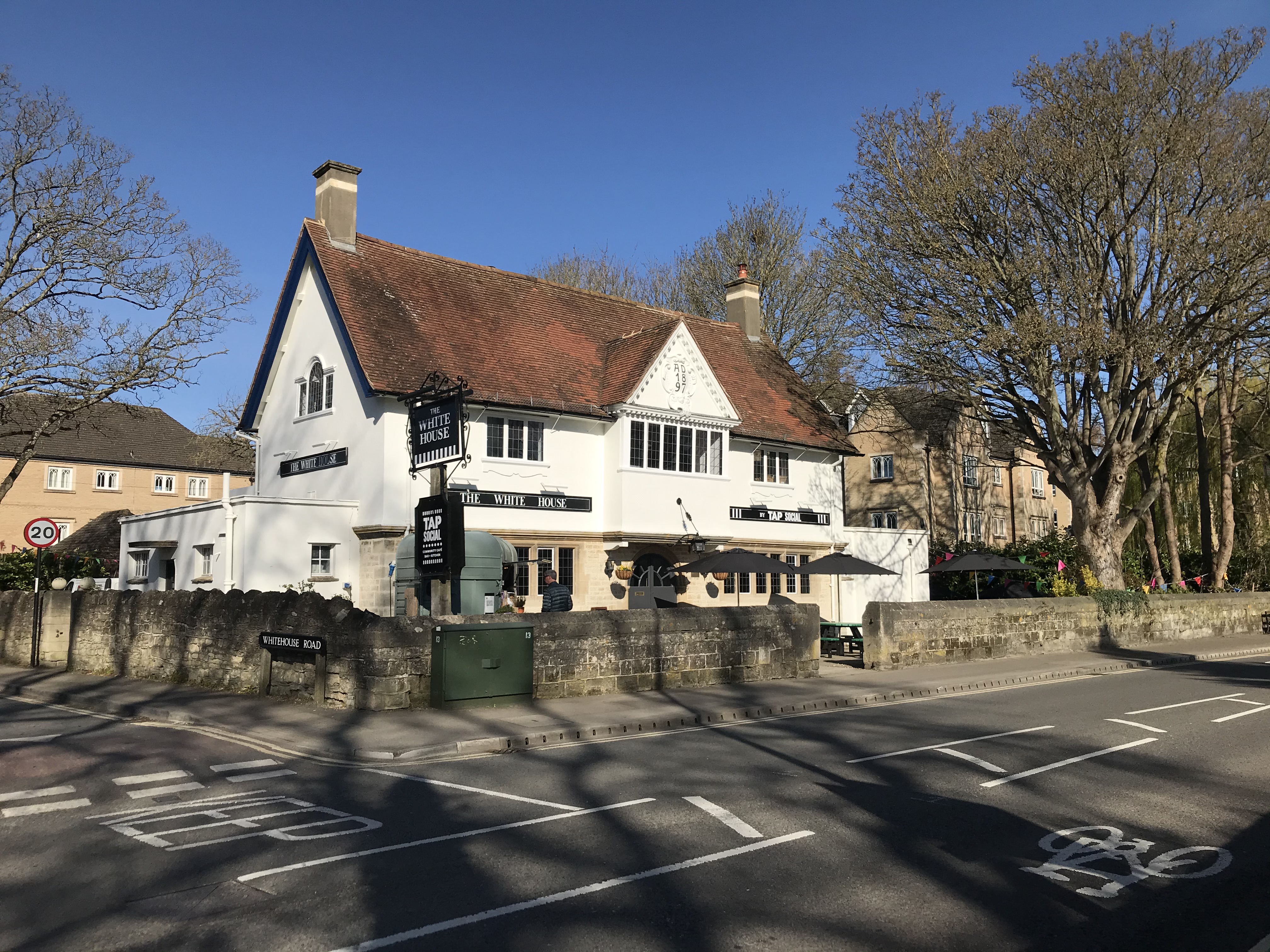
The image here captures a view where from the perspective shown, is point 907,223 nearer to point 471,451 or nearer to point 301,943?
point 471,451

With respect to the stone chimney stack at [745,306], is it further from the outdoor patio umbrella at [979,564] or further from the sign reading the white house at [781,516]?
the outdoor patio umbrella at [979,564]

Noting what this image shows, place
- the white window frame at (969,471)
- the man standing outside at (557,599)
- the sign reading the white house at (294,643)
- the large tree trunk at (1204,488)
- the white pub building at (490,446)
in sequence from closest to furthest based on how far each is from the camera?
the sign reading the white house at (294,643) → the man standing outside at (557,599) → the white pub building at (490,446) → the large tree trunk at (1204,488) → the white window frame at (969,471)

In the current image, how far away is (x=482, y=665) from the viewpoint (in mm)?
14859

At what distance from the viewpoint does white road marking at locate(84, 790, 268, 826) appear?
8.49m

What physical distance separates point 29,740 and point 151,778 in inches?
147

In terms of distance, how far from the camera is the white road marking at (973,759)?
10133 mm

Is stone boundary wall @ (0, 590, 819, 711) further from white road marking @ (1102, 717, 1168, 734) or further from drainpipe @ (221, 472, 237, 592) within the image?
white road marking @ (1102, 717, 1168, 734)

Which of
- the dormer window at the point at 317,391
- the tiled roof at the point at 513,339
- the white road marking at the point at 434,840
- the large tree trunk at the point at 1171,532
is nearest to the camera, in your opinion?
the white road marking at the point at 434,840

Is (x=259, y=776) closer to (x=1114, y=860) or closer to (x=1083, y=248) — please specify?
(x=1114, y=860)

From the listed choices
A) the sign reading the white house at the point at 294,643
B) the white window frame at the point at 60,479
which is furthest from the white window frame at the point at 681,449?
the white window frame at the point at 60,479

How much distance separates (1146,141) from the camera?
23.8 m

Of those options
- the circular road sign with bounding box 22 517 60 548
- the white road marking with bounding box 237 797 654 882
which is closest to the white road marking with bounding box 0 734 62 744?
the white road marking with bounding box 237 797 654 882

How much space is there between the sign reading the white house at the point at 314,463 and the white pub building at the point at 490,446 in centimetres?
7

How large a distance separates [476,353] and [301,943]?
69.7ft
